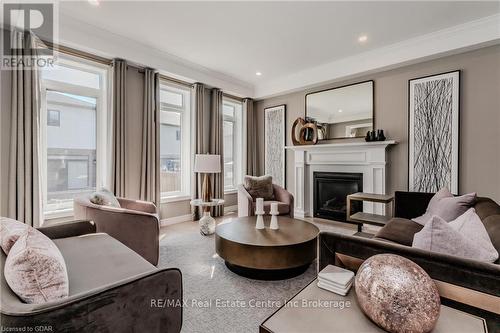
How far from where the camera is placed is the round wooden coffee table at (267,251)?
2113 millimetres

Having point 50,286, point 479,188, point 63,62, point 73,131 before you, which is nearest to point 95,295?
point 50,286

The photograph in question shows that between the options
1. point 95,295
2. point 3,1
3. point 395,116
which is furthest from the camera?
point 395,116

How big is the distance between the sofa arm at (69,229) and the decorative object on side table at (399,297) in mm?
2252

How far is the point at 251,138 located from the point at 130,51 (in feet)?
9.79

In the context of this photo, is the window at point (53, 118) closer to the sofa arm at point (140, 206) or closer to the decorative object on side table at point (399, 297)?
the sofa arm at point (140, 206)

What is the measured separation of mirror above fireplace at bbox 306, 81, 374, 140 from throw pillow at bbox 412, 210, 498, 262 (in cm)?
314

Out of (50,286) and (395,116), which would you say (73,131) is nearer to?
(50,286)

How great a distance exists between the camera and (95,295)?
0.93 m

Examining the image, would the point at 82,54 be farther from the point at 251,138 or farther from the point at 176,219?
the point at 251,138

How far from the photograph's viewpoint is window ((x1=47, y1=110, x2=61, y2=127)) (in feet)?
10.2

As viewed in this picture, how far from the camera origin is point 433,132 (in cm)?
343

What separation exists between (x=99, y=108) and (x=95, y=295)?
11.1 ft

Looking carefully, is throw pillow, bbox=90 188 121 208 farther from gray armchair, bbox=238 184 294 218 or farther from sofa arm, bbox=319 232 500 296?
sofa arm, bbox=319 232 500 296

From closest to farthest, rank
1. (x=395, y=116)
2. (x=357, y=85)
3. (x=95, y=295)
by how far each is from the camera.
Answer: (x=95, y=295) → (x=395, y=116) → (x=357, y=85)
